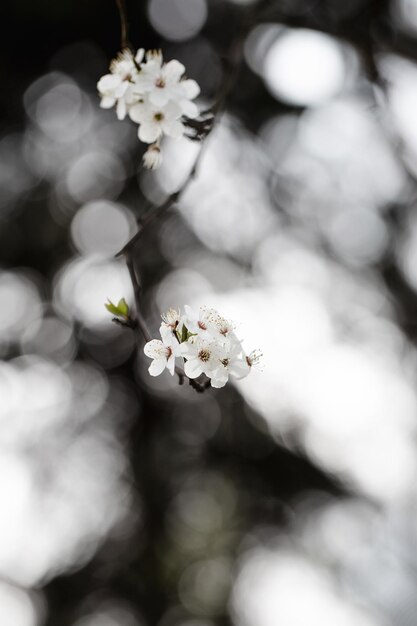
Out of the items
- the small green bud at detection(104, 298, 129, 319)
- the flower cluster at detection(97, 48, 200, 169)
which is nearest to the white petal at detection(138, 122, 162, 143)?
the flower cluster at detection(97, 48, 200, 169)

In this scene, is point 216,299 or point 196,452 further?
point 196,452

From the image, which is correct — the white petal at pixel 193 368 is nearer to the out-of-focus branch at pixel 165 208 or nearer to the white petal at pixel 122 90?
the out-of-focus branch at pixel 165 208

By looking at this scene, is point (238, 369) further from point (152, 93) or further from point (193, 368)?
point (152, 93)

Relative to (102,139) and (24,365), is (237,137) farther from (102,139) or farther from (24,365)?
(24,365)

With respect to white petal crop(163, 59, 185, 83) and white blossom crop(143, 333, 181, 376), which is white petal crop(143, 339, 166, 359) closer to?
white blossom crop(143, 333, 181, 376)

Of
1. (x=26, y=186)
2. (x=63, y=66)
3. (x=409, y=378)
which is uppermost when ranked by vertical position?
(x=63, y=66)

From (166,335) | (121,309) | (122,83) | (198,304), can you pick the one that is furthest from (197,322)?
(198,304)

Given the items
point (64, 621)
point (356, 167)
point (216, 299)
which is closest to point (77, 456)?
point (64, 621)
